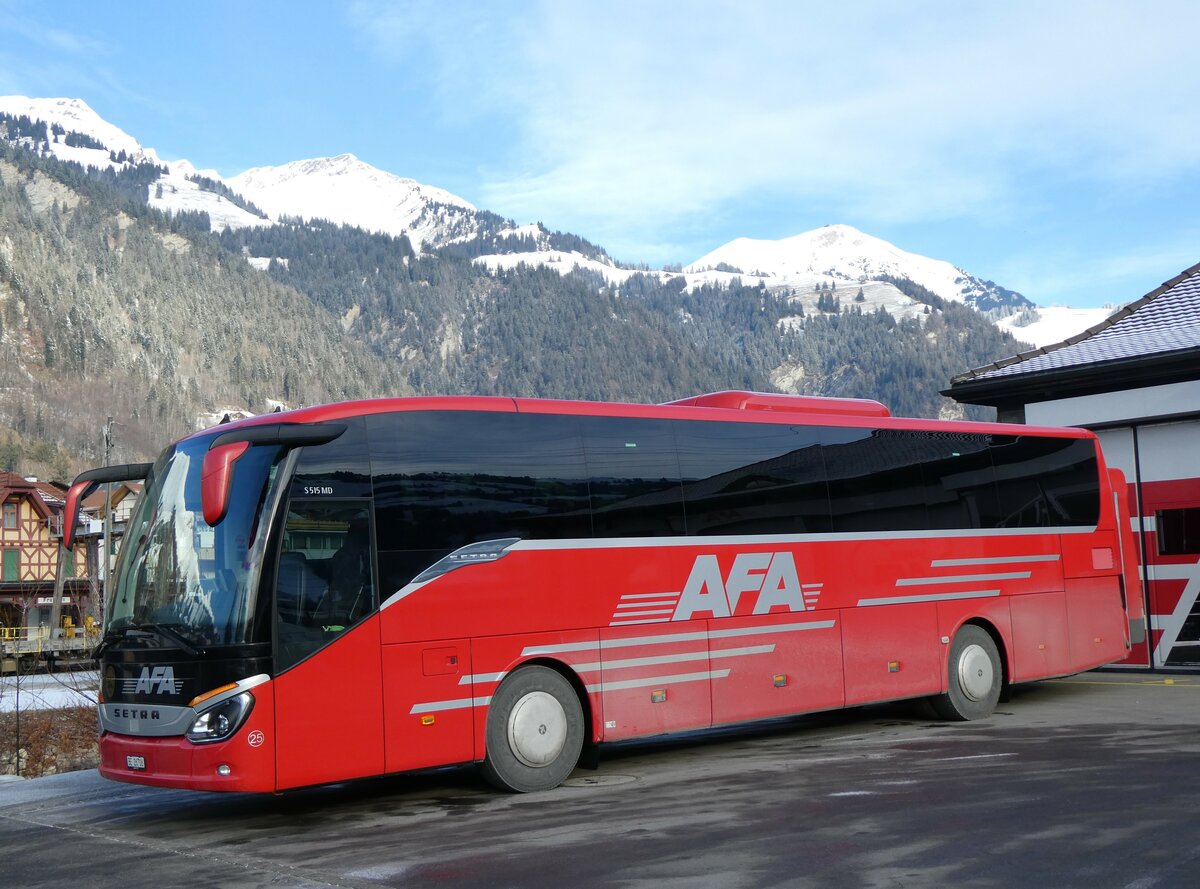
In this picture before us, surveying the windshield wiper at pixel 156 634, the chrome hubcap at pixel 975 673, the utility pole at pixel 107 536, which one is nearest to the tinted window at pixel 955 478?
the chrome hubcap at pixel 975 673

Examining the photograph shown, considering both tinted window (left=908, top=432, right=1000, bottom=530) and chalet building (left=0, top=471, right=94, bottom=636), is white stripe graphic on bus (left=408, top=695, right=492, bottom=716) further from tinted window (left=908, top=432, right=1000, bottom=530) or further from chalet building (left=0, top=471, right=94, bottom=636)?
chalet building (left=0, top=471, right=94, bottom=636)

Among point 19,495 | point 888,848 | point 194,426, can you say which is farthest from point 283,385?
point 888,848

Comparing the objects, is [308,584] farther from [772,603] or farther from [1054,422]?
[1054,422]

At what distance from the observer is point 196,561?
9898 millimetres

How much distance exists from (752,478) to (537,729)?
346cm

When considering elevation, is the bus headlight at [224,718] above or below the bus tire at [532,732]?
above

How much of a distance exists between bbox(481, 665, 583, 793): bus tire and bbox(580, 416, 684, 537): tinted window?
55.2 inches

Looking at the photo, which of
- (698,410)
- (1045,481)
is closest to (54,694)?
(1045,481)

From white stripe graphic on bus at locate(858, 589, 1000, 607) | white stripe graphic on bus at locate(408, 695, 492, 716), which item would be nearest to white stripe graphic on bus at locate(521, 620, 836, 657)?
white stripe graphic on bus at locate(408, 695, 492, 716)

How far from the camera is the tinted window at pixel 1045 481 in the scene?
626 inches

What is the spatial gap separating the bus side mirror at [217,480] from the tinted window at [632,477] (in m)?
3.61

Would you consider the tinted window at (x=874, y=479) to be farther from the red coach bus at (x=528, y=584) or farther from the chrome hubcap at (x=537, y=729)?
the chrome hubcap at (x=537, y=729)

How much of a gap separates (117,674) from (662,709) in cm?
451

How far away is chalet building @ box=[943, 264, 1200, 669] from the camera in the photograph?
19828 mm
